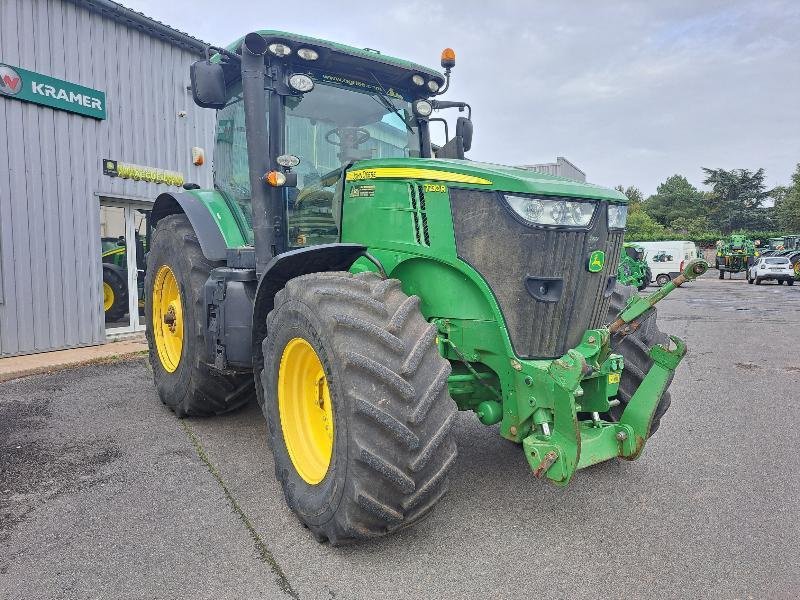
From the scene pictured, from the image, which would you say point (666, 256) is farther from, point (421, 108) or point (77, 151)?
point (421, 108)

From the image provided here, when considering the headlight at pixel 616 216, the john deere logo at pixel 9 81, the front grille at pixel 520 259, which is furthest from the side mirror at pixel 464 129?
→ the john deere logo at pixel 9 81

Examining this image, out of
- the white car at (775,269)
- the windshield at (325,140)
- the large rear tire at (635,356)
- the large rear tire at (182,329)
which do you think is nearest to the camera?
the large rear tire at (635,356)

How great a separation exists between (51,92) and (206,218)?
4.46 meters

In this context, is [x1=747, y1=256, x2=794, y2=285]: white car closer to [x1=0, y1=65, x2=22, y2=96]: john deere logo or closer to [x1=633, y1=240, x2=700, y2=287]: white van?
[x1=633, y1=240, x2=700, y2=287]: white van

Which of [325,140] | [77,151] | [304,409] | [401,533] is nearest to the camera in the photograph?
[401,533]

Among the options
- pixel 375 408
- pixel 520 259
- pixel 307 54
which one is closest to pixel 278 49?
pixel 307 54

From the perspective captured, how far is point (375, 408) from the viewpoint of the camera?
97.0 inches

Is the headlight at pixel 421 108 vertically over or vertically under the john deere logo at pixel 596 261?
over

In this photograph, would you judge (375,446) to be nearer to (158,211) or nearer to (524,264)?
(524,264)

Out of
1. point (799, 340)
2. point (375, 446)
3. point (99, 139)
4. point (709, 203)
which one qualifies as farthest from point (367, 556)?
point (709, 203)

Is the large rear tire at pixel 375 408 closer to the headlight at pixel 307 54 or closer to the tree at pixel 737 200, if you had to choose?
the headlight at pixel 307 54

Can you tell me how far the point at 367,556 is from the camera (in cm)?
270

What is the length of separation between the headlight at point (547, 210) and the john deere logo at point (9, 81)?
22.2ft

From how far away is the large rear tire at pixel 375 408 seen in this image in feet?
8.09
